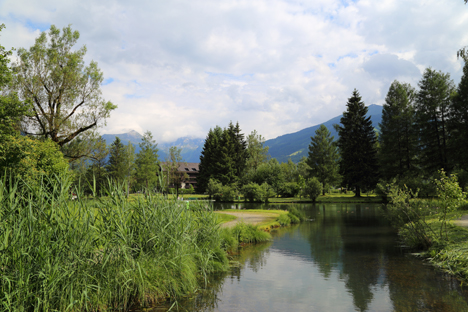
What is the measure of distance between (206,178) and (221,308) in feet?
185

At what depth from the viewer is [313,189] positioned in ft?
141

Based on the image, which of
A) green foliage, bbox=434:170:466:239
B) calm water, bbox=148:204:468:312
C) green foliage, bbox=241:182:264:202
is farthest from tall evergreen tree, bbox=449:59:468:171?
green foliage, bbox=434:170:466:239

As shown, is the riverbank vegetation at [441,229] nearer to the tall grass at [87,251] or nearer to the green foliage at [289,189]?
the tall grass at [87,251]

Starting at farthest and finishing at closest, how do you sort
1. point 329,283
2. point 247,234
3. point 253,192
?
point 253,192
point 247,234
point 329,283

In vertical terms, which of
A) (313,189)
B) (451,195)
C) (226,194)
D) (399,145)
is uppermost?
(399,145)

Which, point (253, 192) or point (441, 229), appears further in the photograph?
point (253, 192)

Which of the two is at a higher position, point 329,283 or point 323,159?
point 323,159

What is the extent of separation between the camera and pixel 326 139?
61.4m

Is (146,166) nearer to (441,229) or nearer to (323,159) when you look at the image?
(323,159)

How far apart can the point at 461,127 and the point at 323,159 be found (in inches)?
1036

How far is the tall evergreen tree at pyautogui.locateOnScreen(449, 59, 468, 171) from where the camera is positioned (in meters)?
33.4

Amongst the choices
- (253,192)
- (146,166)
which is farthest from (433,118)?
(146,166)

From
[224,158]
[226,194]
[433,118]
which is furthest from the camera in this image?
[224,158]

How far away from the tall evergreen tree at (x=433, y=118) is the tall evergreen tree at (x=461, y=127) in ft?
8.56
